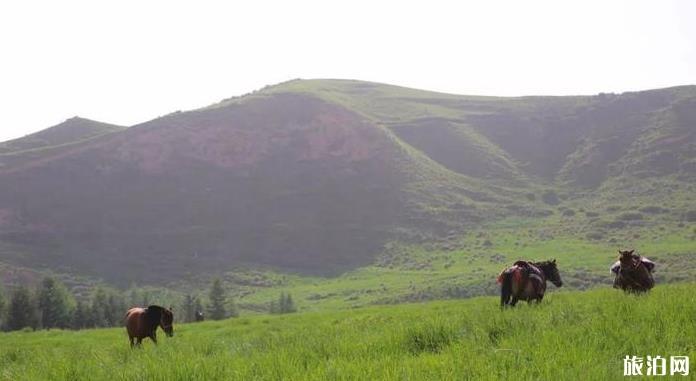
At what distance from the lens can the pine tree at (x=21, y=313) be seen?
52.8 metres

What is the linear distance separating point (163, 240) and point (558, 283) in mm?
96778

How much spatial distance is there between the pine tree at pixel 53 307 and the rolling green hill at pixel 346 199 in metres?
22.8

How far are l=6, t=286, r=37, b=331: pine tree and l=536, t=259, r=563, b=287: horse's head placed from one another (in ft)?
166

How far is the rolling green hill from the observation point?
89.8m

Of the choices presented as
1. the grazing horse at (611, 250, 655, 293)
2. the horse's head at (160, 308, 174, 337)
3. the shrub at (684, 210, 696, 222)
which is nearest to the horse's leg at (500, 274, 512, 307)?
the grazing horse at (611, 250, 655, 293)

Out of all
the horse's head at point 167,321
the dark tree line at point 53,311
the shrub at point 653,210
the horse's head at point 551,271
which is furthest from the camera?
the shrub at point 653,210

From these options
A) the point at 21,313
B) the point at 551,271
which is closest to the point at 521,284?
the point at 551,271

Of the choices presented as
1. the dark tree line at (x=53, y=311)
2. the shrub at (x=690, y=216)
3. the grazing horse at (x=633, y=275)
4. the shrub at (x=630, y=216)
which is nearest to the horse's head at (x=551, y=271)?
the grazing horse at (x=633, y=275)

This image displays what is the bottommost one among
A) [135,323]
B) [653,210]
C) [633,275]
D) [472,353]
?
[653,210]

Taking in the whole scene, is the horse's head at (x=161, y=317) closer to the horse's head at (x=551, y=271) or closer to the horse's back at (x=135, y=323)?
the horse's back at (x=135, y=323)

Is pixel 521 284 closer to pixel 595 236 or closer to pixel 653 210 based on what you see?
pixel 595 236

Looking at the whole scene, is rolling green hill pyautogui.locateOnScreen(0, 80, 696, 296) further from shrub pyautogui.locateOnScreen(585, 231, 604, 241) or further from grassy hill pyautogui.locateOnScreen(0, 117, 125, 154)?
grassy hill pyautogui.locateOnScreen(0, 117, 125, 154)

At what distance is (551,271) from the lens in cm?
1906

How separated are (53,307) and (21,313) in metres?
4.34
